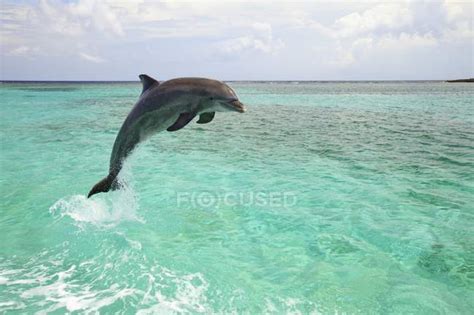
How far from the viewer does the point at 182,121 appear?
5.88 meters

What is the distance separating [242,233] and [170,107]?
312cm

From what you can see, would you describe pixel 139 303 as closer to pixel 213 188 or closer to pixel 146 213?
pixel 146 213

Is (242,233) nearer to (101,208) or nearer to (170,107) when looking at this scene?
(170,107)

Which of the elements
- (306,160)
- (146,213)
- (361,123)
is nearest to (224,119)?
(361,123)

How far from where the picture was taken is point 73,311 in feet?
17.9

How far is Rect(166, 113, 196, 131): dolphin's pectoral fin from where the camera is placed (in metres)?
5.74

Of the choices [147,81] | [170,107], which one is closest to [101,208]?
[147,81]

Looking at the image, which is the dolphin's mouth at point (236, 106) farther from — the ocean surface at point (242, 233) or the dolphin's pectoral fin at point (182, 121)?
the ocean surface at point (242, 233)

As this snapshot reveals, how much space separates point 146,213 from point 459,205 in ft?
24.1

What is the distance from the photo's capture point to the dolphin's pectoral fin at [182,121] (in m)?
5.74

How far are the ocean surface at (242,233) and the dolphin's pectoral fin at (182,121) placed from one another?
83.5 inches

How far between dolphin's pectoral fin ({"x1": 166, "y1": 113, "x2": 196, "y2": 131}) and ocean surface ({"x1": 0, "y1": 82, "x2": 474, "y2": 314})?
2120 mm

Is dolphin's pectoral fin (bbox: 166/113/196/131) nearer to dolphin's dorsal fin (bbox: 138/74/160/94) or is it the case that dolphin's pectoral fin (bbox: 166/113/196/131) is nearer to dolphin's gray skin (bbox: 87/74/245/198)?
dolphin's gray skin (bbox: 87/74/245/198)

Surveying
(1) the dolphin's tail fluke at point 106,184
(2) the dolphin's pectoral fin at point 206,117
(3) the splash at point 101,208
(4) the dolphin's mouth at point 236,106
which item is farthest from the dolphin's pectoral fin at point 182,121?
(3) the splash at point 101,208
